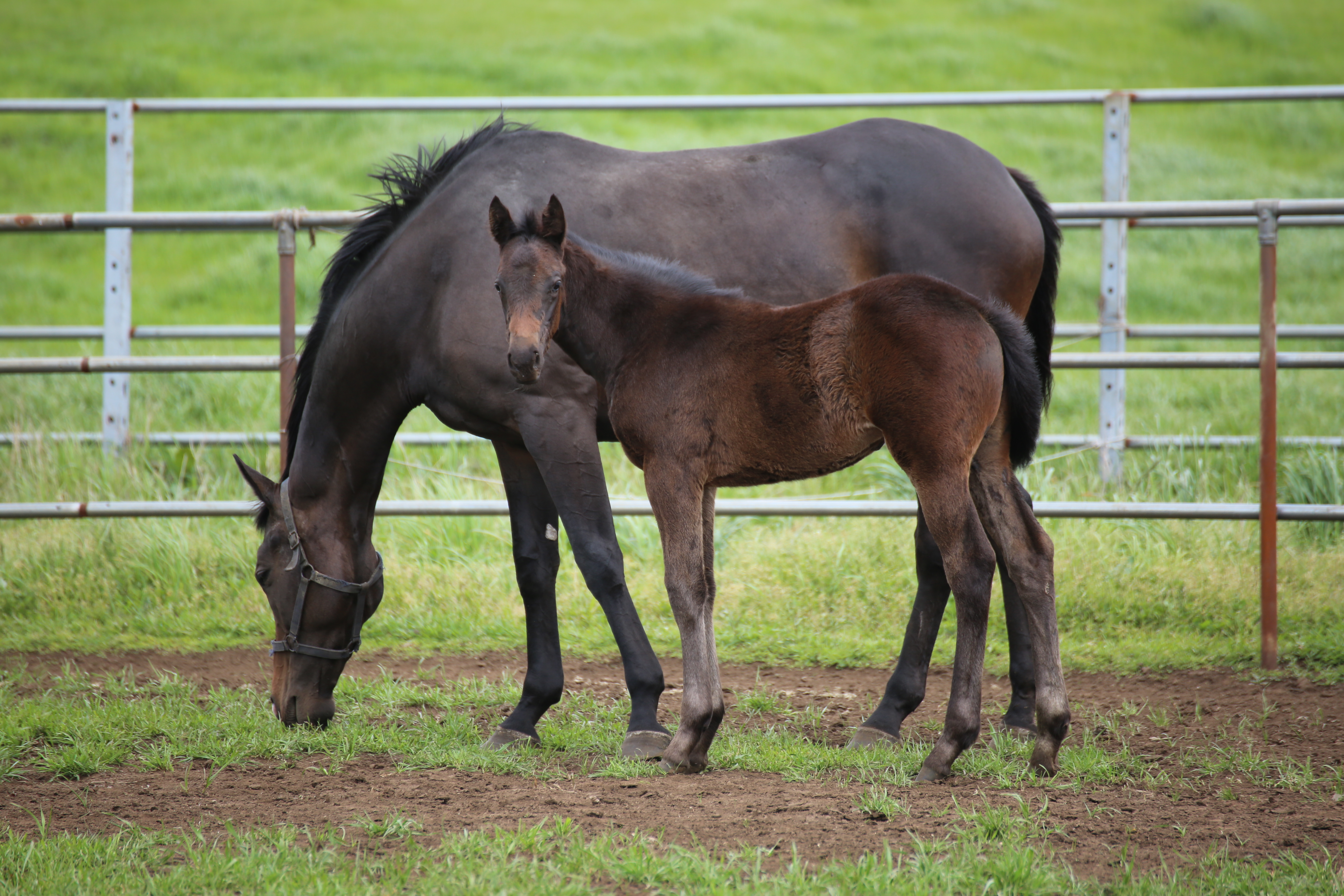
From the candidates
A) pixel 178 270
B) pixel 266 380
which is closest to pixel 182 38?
pixel 178 270

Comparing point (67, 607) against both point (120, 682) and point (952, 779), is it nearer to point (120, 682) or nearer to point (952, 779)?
point (120, 682)

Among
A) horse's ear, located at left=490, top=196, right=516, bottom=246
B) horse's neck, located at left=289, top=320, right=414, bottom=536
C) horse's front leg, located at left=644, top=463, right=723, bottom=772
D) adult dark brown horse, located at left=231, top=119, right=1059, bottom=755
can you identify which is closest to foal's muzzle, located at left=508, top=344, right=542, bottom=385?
horse's ear, located at left=490, top=196, right=516, bottom=246

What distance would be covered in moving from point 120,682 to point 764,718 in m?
2.90

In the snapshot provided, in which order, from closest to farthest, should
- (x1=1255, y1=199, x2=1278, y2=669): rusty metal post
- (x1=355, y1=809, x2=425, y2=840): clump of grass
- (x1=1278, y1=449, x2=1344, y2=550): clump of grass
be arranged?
(x1=355, y1=809, x2=425, y2=840): clump of grass, (x1=1255, y1=199, x2=1278, y2=669): rusty metal post, (x1=1278, y1=449, x2=1344, y2=550): clump of grass

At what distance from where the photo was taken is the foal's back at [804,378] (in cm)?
327

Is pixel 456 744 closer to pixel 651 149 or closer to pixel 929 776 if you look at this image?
pixel 929 776

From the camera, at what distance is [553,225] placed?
3398mm

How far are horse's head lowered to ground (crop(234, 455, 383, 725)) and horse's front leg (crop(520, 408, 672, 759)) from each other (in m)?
0.93

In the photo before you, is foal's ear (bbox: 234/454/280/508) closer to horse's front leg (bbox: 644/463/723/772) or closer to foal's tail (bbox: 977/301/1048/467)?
horse's front leg (bbox: 644/463/723/772)

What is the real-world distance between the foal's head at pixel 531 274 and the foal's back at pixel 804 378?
0.40 meters

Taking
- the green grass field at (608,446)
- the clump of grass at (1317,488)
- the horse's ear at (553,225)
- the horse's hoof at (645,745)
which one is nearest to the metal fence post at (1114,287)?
the green grass field at (608,446)

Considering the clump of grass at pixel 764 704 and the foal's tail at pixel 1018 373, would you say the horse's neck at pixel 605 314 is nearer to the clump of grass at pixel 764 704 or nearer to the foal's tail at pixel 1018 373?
the foal's tail at pixel 1018 373

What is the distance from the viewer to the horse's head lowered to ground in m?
4.18

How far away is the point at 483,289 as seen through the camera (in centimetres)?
405
